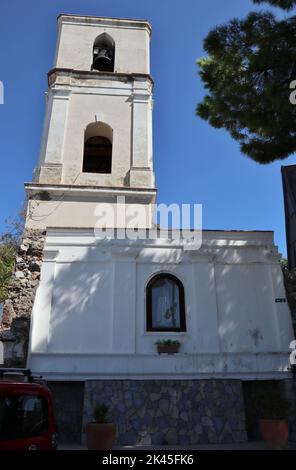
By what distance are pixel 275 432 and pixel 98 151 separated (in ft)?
38.4

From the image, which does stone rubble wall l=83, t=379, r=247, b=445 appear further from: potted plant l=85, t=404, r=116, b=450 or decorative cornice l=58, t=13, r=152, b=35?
decorative cornice l=58, t=13, r=152, b=35

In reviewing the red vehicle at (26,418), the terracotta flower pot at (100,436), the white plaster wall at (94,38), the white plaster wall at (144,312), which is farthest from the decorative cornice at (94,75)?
the red vehicle at (26,418)

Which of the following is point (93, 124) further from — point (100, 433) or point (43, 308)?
point (100, 433)

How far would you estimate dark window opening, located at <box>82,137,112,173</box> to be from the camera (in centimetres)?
1580

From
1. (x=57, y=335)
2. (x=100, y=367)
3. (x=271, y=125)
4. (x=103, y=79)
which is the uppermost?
(x=103, y=79)

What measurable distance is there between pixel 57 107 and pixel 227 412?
1217 cm

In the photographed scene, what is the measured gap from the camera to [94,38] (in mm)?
17438

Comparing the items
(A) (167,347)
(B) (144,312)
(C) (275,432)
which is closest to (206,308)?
(A) (167,347)

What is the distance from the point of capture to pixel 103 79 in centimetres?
1605

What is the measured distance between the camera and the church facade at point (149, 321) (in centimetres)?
936

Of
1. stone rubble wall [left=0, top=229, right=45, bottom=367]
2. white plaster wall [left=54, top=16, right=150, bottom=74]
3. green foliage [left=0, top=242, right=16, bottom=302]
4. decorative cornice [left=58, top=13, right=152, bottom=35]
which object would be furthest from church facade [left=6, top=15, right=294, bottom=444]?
decorative cornice [left=58, top=13, right=152, bottom=35]

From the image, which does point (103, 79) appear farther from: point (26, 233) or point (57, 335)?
point (57, 335)

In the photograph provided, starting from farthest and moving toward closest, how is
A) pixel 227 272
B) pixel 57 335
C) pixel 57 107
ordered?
pixel 57 107 → pixel 227 272 → pixel 57 335

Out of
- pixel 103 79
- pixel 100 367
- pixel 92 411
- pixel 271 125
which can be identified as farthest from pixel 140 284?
pixel 103 79
